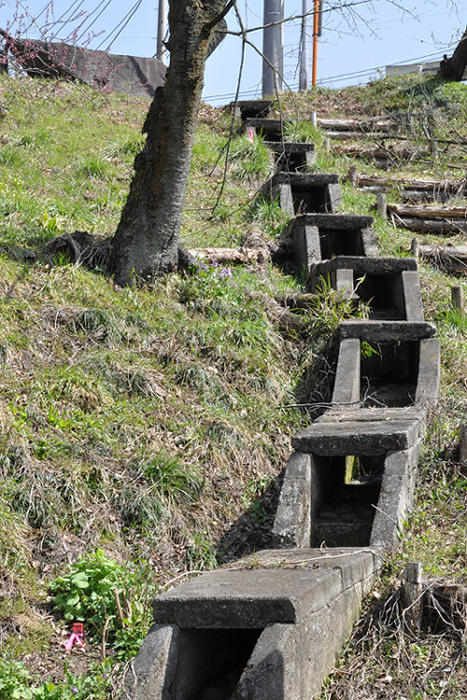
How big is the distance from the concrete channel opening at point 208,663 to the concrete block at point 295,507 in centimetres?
80

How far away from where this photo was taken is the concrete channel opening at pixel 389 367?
21.4 feet

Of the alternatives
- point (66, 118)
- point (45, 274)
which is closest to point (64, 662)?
point (45, 274)

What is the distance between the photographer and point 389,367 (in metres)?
6.88

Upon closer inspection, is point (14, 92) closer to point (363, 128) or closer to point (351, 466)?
point (363, 128)

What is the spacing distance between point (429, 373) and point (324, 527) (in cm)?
198

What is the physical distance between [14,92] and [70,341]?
733cm

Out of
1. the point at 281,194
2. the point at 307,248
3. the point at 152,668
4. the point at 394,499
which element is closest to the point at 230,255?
the point at 307,248

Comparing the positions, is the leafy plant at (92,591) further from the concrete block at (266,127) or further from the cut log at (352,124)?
the cut log at (352,124)

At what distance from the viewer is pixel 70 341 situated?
5969 mm

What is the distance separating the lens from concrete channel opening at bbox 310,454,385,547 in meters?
4.64

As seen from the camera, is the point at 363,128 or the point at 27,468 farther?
the point at 363,128

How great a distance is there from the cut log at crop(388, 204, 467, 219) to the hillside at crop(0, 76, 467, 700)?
1.59m

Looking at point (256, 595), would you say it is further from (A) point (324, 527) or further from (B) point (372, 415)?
(B) point (372, 415)

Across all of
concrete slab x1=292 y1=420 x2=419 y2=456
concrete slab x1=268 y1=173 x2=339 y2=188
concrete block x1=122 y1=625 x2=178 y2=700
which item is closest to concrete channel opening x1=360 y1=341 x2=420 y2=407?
concrete slab x1=292 y1=420 x2=419 y2=456
